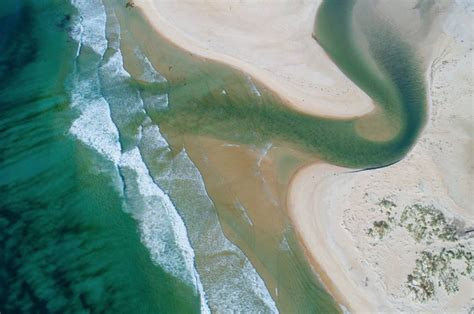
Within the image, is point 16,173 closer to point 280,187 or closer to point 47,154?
point 47,154

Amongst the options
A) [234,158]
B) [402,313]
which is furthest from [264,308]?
[234,158]

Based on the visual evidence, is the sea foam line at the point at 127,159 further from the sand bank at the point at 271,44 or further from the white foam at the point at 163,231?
the sand bank at the point at 271,44

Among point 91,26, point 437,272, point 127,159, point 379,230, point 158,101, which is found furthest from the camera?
point 91,26

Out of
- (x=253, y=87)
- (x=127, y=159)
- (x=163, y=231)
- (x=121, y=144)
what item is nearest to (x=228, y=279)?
(x=163, y=231)

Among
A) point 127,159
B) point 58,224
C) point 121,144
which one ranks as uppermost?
point 127,159

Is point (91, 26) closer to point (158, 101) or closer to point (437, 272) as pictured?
point (158, 101)

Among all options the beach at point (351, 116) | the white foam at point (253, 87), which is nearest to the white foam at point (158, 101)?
the beach at point (351, 116)
